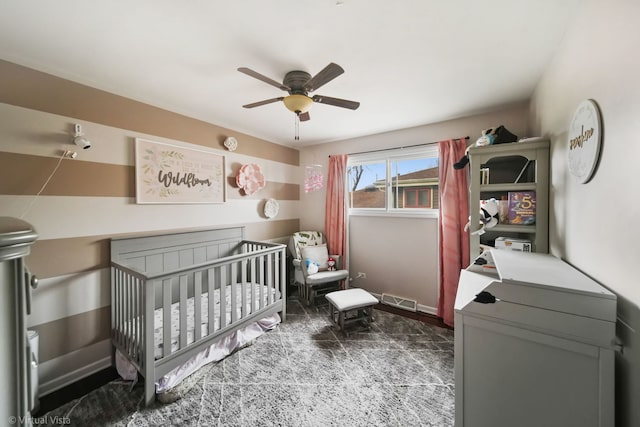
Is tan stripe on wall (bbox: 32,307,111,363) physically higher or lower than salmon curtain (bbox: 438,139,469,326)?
lower

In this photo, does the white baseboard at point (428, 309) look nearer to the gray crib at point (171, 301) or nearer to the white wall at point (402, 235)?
the white wall at point (402, 235)

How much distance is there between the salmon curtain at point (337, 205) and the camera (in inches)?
131

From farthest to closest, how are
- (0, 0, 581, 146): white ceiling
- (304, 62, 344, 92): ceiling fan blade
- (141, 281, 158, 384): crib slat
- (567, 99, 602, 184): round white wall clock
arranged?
(141, 281, 158, 384): crib slat → (304, 62, 344, 92): ceiling fan blade → (0, 0, 581, 146): white ceiling → (567, 99, 602, 184): round white wall clock

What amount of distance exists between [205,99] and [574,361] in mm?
2874

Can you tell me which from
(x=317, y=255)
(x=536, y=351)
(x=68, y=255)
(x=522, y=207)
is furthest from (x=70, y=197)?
(x=522, y=207)

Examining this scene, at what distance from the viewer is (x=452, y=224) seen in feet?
8.23

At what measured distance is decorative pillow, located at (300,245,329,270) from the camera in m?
3.13

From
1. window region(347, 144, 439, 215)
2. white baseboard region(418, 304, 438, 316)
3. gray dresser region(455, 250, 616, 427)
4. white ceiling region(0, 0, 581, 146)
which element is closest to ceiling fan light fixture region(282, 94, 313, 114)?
white ceiling region(0, 0, 581, 146)

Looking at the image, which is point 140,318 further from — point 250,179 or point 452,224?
point 452,224

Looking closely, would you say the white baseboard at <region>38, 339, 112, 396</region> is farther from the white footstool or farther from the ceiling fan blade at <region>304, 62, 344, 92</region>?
the ceiling fan blade at <region>304, 62, 344, 92</region>

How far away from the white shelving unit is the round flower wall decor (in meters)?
2.39

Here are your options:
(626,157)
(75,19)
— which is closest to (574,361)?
(626,157)

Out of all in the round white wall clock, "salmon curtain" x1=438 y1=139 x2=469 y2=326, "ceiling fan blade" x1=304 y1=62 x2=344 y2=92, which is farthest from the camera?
"salmon curtain" x1=438 y1=139 x2=469 y2=326

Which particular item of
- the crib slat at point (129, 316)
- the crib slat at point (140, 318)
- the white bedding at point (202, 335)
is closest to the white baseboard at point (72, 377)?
the white bedding at point (202, 335)
